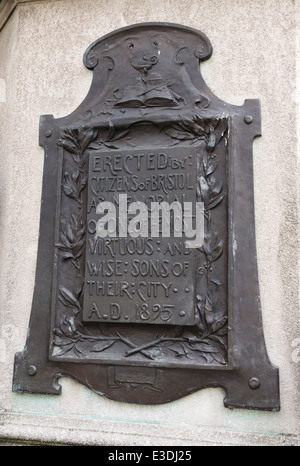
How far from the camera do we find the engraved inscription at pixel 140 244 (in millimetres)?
2938

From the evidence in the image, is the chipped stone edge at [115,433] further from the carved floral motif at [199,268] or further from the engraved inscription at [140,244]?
the engraved inscription at [140,244]

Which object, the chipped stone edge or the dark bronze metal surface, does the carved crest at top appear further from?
the chipped stone edge

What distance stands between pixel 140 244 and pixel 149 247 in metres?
0.06

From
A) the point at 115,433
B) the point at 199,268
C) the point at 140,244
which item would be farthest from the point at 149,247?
the point at 115,433

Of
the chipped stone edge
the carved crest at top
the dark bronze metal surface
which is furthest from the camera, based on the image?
the carved crest at top

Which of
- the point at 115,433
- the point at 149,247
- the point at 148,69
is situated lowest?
the point at 115,433

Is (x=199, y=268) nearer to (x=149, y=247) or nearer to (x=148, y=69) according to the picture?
(x=149, y=247)

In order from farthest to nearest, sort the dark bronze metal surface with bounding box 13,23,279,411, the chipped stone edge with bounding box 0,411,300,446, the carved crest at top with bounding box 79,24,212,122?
1. the carved crest at top with bounding box 79,24,212,122
2. the dark bronze metal surface with bounding box 13,23,279,411
3. the chipped stone edge with bounding box 0,411,300,446

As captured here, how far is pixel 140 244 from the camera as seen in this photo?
3021mm

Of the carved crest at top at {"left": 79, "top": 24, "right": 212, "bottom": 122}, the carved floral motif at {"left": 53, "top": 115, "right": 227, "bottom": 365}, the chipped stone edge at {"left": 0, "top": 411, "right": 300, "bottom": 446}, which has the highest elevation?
the carved crest at top at {"left": 79, "top": 24, "right": 212, "bottom": 122}

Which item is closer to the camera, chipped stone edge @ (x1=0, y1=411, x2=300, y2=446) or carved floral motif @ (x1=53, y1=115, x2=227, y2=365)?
chipped stone edge @ (x1=0, y1=411, x2=300, y2=446)

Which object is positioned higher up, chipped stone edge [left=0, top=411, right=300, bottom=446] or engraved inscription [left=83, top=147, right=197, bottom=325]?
engraved inscription [left=83, top=147, right=197, bottom=325]

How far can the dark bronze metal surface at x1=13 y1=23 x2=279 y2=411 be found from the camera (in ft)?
9.37

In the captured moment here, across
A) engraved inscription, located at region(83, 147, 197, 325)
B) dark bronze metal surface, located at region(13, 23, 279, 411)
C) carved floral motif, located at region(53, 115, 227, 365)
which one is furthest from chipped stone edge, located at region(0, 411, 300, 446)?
engraved inscription, located at region(83, 147, 197, 325)
